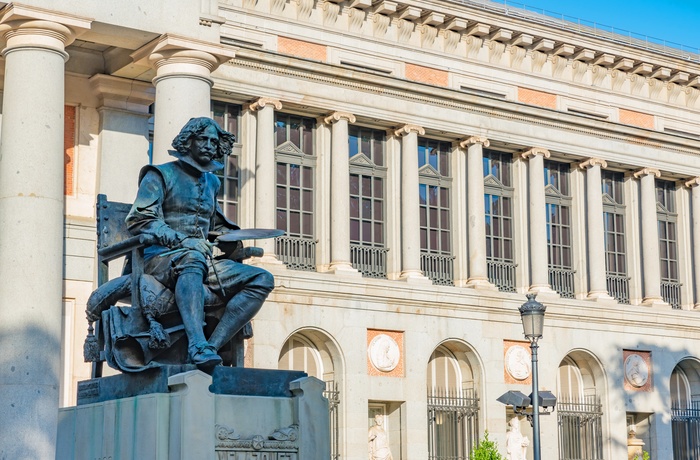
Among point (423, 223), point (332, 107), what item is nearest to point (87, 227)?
point (332, 107)

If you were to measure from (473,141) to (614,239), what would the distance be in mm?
6586

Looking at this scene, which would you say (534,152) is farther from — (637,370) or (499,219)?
(637,370)

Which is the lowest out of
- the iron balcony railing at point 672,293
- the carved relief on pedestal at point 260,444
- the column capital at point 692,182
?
the carved relief on pedestal at point 260,444

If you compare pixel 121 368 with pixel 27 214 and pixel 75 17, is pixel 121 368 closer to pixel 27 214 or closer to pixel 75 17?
pixel 27 214

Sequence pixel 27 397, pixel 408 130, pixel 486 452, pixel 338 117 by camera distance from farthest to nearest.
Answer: pixel 408 130
pixel 338 117
pixel 486 452
pixel 27 397

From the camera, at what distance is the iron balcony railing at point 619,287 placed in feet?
128

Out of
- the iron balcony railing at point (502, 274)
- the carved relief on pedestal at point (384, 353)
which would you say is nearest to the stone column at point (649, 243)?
the iron balcony railing at point (502, 274)

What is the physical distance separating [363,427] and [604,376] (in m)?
8.87

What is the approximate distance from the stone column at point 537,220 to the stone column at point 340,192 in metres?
6.36

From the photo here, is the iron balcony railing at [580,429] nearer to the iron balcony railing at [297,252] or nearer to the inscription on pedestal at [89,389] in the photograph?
the iron balcony railing at [297,252]

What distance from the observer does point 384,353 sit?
33.3 m

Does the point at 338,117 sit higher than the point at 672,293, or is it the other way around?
the point at 338,117

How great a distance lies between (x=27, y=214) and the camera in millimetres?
19688

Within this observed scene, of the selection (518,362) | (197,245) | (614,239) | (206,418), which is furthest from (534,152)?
(206,418)
